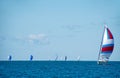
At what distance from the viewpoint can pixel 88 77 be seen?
58.1 metres

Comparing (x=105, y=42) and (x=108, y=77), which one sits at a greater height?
(x=105, y=42)

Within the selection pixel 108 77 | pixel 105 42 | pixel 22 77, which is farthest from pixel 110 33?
pixel 22 77

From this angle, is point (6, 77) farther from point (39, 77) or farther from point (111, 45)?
point (111, 45)

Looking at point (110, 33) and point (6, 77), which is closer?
point (6, 77)

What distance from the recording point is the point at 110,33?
98.8 metres

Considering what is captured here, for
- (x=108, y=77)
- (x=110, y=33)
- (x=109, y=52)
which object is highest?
(x=110, y=33)

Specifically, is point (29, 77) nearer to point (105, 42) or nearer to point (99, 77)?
point (99, 77)

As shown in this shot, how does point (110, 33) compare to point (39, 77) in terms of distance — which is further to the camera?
point (110, 33)

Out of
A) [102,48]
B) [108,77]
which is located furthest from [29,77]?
[102,48]

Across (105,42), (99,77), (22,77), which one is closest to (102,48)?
(105,42)

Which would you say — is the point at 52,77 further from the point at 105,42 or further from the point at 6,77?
the point at 105,42

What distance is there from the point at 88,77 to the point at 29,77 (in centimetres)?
1137

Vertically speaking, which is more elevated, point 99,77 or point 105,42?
point 105,42

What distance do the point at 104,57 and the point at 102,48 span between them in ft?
11.6
